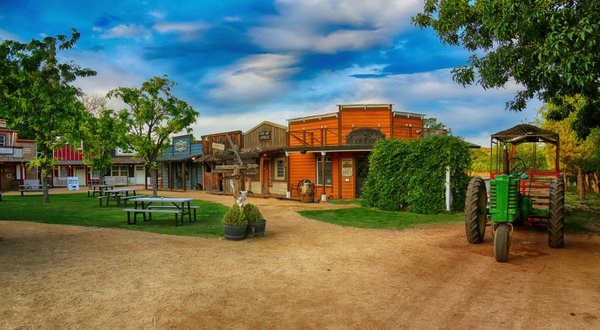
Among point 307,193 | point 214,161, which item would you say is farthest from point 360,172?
point 214,161

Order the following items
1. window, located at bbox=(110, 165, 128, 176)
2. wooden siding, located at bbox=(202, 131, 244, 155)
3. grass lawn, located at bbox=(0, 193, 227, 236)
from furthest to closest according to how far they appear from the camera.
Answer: window, located at bbox=(110, 165, 128, 176) → wooden siding, located at bbox=(202, 131, 244, 155) → grass lawn, located at bbox=(0, 193, 227, 236)

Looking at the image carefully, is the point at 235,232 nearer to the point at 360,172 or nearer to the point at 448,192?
the point at 448,192

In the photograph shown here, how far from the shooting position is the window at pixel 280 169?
78.9 feet

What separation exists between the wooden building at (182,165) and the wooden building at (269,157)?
767 cm

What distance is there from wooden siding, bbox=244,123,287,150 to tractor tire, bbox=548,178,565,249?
679 inches

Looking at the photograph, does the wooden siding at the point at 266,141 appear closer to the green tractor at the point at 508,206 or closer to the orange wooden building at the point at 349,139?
the orange wooden building at the point at 349,139

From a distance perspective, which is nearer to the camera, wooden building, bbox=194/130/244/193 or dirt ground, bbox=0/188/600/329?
dirt ground, bbox=0/188/600/329

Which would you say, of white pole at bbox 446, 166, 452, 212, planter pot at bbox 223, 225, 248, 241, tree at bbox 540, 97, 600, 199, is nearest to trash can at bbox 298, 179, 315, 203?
white pole at bbox 446, 166, 452, 212

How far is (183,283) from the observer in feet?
18.1

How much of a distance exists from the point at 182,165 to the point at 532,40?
2883 centimetres

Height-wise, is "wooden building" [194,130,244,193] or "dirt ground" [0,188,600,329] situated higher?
"wooden building" [194,130,244,193]

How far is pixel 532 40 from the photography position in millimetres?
7809

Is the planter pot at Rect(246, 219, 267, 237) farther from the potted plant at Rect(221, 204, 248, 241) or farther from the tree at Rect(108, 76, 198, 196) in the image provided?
the tree at Rect(108, 76, 198, 196)

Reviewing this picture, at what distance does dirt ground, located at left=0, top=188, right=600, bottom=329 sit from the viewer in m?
4.19
